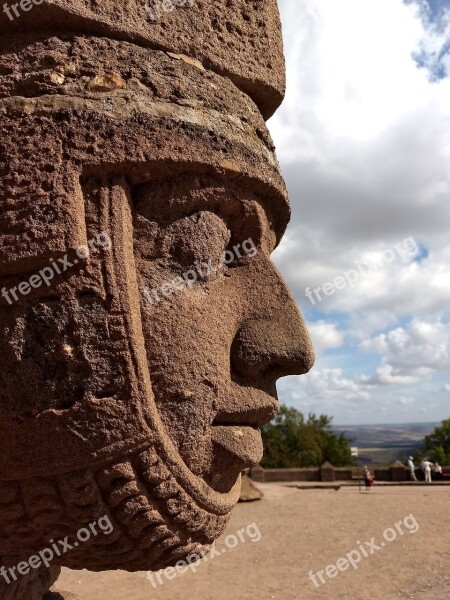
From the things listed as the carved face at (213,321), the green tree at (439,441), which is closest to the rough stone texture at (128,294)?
the carved face at (213,321)

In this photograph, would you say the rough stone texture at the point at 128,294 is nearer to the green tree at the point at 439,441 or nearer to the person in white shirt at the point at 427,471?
the person in white shirt at the point at 427,471

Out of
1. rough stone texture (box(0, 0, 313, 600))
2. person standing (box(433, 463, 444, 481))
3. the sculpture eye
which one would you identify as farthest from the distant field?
the sculpture eye

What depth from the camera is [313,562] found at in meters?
7.22

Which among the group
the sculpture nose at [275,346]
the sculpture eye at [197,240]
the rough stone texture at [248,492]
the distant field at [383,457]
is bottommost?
the distant field at [383,457]

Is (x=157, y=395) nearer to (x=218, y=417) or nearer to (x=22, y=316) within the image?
(x=218, y=417)

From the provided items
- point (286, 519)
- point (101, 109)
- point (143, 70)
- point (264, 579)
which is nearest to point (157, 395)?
point (101, 109)

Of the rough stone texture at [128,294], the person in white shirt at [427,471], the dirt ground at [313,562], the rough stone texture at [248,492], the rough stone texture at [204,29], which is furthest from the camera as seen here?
the person in white shirt at [427,471]

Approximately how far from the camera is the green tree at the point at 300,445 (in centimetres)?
2747

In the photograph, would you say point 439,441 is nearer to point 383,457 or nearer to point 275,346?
point 275,346

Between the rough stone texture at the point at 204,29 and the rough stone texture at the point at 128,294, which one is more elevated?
the rough stone texture at the point at 204,29

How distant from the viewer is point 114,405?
172 centimetres

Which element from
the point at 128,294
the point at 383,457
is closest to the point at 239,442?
the point at 128,294

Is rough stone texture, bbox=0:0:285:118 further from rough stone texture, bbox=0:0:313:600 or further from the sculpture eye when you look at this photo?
the sculpture eye

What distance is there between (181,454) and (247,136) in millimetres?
1197
